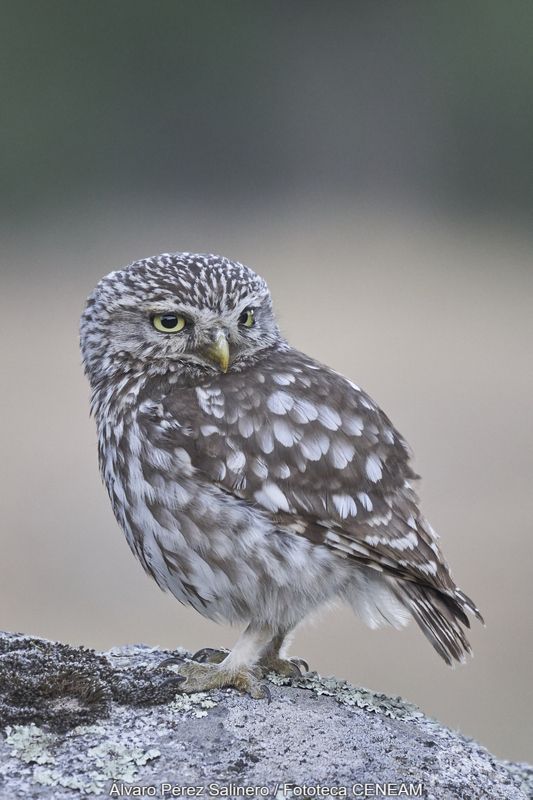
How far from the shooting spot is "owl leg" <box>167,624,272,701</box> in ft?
7.13

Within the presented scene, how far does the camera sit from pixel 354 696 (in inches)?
87.1

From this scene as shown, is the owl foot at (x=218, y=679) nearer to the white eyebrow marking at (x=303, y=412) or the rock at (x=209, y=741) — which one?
the rock at (x=209, y=741)

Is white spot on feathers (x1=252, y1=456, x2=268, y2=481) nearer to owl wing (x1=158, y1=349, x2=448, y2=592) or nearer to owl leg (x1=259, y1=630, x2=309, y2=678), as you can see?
owl wing (x1=158, y1=349, x2=448, y2=592)

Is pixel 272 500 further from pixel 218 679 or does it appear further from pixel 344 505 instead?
pixel 218 679

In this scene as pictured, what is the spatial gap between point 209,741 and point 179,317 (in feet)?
3.64

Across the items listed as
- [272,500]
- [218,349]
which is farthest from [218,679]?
[218,349]

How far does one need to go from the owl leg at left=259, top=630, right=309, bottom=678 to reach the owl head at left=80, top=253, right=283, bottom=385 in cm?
78

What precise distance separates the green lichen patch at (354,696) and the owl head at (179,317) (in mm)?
861

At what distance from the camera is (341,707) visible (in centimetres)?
216

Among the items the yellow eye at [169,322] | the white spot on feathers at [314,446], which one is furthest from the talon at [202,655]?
the yellow eye at [169,322]

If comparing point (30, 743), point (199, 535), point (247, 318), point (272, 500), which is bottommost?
point (30, 743)

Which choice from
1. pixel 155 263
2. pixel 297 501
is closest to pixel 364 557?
pixel 297 501

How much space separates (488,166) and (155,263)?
38.0 ft

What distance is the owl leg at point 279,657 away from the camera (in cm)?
243
